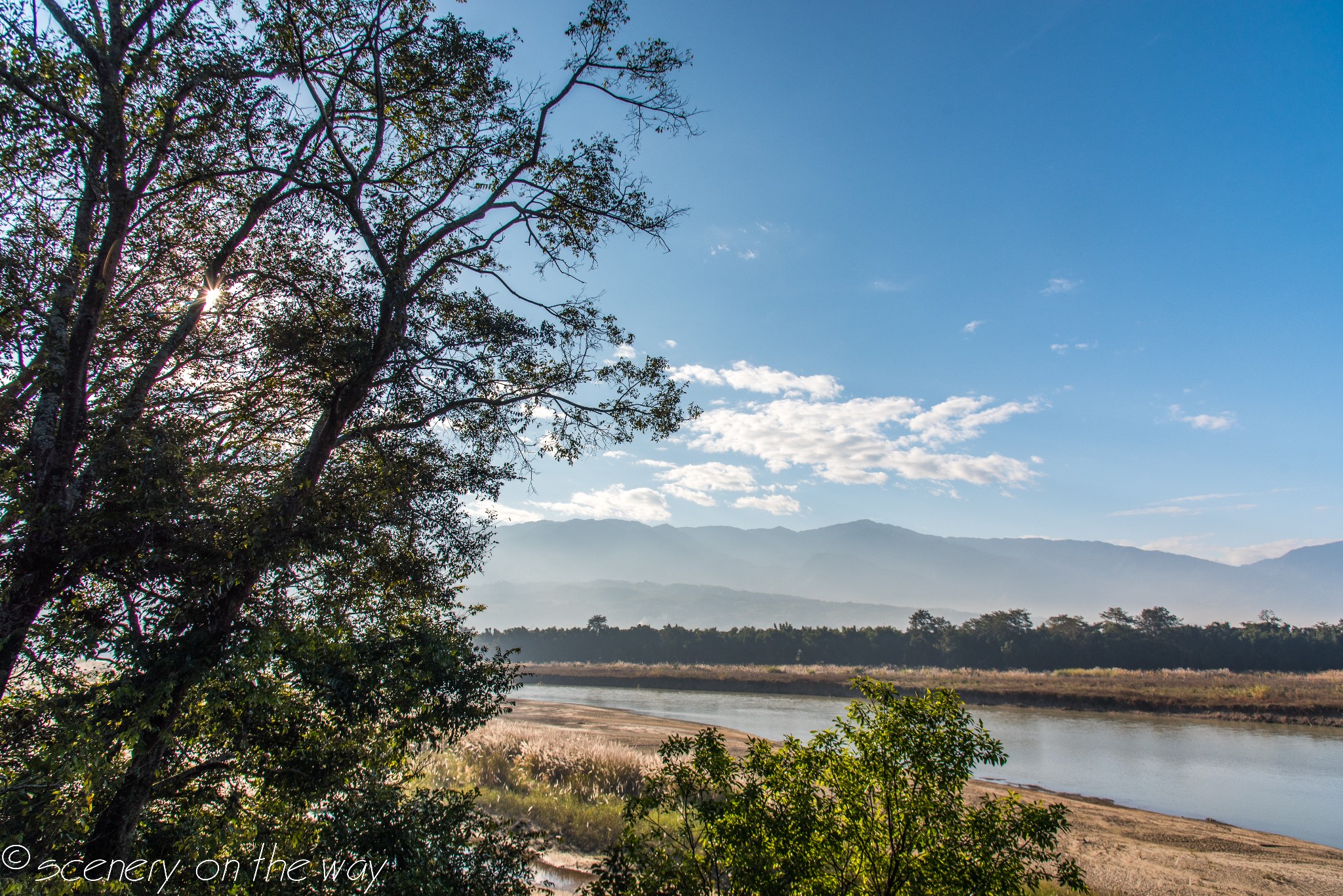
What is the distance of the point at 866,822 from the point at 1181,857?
12241mm

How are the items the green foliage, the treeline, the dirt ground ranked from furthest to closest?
the treeline
the dirt ground
the green foliage

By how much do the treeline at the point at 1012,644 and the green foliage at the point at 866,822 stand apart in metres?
62.0

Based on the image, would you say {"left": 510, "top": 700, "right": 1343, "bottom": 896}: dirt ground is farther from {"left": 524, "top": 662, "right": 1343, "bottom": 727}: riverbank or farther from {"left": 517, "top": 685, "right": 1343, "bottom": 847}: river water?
{"left": 524, "top": 662, "right": 1343, "bottom": 727}: riverbank

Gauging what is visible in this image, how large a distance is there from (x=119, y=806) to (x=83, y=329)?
4338mm

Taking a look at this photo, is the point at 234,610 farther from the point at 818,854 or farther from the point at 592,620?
the point at 592,620

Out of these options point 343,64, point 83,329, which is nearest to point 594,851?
point 83,329

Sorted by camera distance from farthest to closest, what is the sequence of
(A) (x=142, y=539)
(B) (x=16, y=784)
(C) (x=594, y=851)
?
(C) (x=594, y=851) < (A) (x=142, y=539) < (B) (x=16, y=784)

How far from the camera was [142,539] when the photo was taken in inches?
207

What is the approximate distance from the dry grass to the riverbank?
20.8 feet

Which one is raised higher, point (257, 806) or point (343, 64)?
point (343, 64)

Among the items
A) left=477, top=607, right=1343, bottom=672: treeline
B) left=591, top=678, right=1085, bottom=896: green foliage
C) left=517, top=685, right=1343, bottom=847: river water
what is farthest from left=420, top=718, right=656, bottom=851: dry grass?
left=477, top=607, right=1343, bottom=672: treeline


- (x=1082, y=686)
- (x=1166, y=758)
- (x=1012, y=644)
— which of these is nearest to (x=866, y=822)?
(x=1166, y=758)

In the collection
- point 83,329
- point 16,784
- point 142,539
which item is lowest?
point 16,784

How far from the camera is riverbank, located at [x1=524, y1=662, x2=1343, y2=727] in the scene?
34438 millimetres
